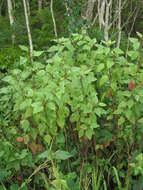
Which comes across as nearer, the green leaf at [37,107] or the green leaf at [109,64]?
the green leaf at [37,107]

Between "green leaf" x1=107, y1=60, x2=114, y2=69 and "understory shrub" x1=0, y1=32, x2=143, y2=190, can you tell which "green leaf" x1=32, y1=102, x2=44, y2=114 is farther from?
"green leaf" x1=107, y1=60, x2=114, y2=69

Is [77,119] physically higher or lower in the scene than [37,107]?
lower

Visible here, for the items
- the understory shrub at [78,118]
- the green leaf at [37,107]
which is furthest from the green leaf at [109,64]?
the green leaf at [37,107]

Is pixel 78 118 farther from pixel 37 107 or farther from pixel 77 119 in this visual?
pixel 37 107

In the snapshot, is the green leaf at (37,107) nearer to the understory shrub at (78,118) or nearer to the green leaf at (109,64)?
the understory shrub at (78,118)

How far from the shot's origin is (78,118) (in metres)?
2.48

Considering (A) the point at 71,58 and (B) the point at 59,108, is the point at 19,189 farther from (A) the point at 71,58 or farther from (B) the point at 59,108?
(A) the point at 71,58

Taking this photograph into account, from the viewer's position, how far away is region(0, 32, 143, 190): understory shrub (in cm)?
238

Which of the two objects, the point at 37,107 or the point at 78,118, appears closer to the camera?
the point at 37,107

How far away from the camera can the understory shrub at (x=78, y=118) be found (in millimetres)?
2375

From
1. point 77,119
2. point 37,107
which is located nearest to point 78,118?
point 77,119

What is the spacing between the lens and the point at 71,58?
9.13ft

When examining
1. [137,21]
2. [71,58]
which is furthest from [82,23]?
[137,21]

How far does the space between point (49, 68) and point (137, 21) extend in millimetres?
9758
